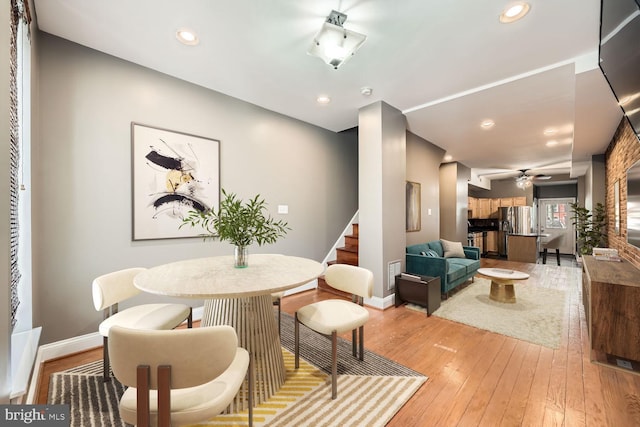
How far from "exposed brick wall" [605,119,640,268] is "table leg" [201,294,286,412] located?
3751 millimetres

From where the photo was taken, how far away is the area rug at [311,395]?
146 centimetres

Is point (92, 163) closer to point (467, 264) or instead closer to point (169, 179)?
point (169, 179)

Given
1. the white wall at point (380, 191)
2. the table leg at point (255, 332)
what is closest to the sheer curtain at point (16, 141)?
the table leg at point (255, 332)

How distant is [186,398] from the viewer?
1.01 metres

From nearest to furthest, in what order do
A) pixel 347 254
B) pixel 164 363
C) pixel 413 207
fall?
1. pixel 164 363
2. pixel 347 254
3. pixel 413 207

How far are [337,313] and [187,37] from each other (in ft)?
8.35

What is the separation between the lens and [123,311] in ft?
5.71

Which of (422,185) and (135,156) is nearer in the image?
(135,156)

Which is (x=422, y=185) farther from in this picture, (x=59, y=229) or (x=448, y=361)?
(x=59, y=229)

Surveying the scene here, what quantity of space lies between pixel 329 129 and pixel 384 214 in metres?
1.96

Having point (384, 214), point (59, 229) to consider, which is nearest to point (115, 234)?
point (59, 229)

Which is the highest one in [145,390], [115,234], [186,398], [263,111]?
[263,111]

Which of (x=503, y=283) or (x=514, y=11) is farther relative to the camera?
(x=503, y=283)

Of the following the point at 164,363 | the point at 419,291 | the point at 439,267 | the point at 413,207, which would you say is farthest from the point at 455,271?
the point at 164,363
